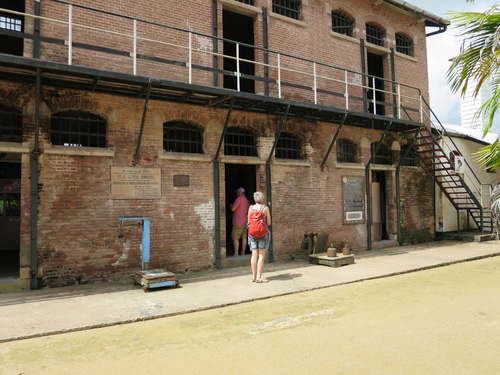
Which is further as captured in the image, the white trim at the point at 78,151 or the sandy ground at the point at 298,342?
the white trim at the point at 78,151

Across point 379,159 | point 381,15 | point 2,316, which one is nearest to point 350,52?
point 381,15

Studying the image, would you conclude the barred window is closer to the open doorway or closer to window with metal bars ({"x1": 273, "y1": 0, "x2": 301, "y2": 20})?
window with metal bars ({"x1": 273, "y1": 0, "x2": 301, "y2": 20})

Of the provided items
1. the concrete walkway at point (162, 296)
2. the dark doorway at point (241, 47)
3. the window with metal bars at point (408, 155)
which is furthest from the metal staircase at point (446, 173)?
the dark doorway at point (241, 47)

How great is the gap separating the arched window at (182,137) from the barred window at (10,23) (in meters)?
4.48

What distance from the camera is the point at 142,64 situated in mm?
8828

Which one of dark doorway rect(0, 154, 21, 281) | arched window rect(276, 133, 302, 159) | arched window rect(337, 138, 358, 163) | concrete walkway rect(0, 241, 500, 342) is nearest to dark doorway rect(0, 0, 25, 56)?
dark doorway rect(0, 154, 21, 281)

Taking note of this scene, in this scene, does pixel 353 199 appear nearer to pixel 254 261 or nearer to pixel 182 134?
pixel 254 261

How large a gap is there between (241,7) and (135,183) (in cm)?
621

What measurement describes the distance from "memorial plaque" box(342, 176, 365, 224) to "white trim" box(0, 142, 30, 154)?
917cm

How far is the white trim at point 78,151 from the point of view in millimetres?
7598

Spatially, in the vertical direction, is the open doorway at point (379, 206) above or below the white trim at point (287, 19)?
below

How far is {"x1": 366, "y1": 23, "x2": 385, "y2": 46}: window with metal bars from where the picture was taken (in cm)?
1395

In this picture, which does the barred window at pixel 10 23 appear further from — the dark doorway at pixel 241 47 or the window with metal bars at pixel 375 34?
the window with metal bars at pixel 375 34

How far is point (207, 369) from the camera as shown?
3.75 meters
